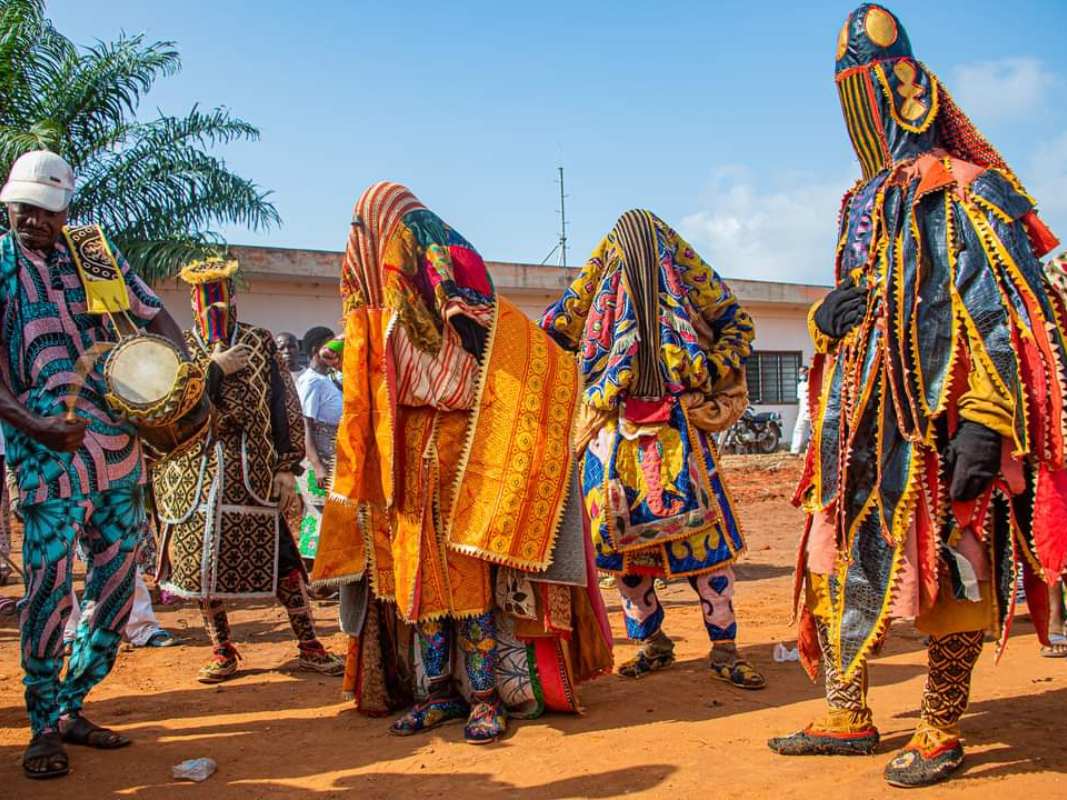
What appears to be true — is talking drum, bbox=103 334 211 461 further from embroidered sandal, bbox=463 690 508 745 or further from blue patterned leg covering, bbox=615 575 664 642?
blue patterned leg covering, bbox=615 575 664 642

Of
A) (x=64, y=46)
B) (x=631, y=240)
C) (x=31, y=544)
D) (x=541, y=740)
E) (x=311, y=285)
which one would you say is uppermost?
(x=64, y=46)

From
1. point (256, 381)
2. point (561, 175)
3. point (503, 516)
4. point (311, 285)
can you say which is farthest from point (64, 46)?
point (561, 175)

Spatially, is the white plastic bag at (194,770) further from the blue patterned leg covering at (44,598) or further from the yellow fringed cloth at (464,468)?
the yellow fringed cloth at (464,468)

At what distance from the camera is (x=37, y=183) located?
397 centimetres

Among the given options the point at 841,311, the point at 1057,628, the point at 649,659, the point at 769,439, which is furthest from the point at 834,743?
the point at 769,439

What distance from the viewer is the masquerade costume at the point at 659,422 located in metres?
5.07

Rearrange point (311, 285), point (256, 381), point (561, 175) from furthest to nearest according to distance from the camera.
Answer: point (561, 175), point (311, 285), point (256, 381)

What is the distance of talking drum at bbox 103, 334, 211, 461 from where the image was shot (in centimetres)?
391

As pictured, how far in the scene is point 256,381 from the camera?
5.58m

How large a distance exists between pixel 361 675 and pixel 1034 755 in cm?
280

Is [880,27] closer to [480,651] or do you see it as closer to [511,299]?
[480,651]

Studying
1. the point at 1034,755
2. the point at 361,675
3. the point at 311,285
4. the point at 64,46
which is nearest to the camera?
the point at 1034,755

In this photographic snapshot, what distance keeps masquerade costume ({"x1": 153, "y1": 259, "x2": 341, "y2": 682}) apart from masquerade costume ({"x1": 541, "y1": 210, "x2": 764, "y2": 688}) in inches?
67.8

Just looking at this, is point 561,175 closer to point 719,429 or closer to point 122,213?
point 122,213
